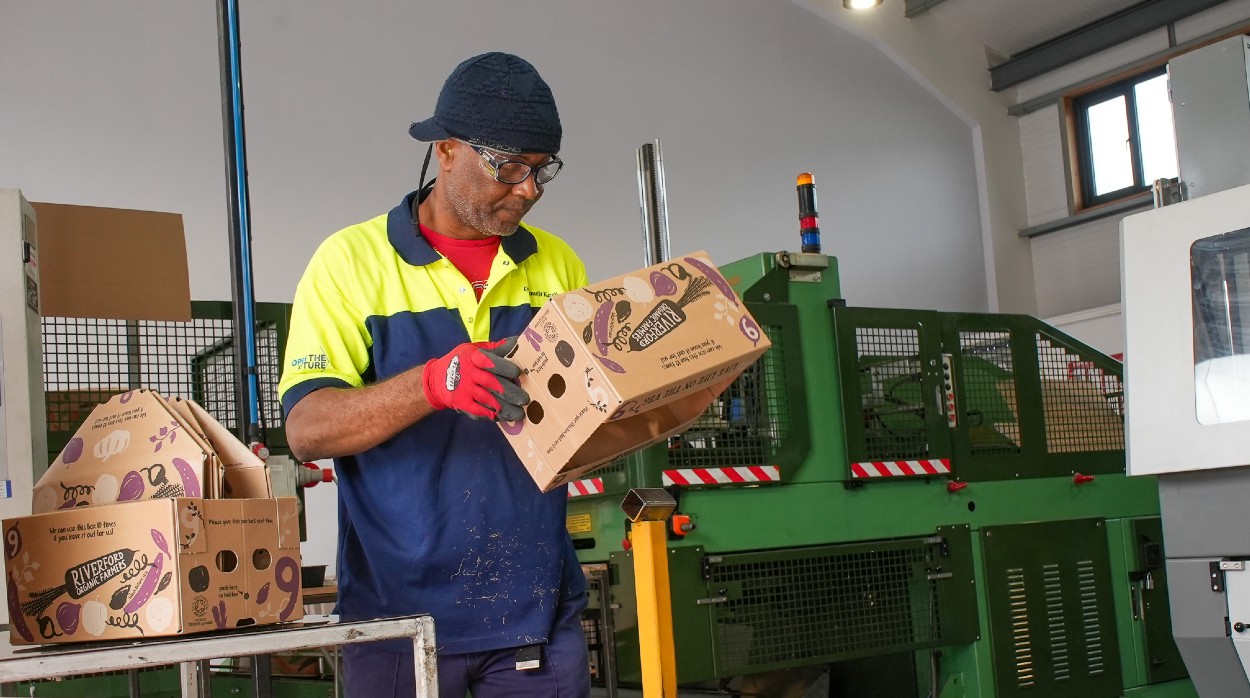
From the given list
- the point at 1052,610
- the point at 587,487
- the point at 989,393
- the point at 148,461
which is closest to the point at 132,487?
the point at 148,461

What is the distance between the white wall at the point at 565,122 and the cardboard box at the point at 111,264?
3261 millimetres

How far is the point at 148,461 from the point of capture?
70.5 inches

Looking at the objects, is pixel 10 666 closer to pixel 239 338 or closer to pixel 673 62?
pixel 239 338

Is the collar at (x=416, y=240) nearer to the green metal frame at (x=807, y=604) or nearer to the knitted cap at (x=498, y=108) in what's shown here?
the knitted cap at (x=498, y=108)

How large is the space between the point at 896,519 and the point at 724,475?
74 centimetres

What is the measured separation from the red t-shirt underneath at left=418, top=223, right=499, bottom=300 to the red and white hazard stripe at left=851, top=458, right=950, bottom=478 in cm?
217

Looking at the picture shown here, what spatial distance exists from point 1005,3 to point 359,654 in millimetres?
9559

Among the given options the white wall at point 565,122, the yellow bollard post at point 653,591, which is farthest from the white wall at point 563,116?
the yellow bollard post at point 653,591

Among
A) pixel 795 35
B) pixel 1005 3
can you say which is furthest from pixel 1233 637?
pixel 1005 3

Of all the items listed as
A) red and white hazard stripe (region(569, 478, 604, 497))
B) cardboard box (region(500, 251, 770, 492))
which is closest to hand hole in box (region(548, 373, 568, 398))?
cardboard box (region(500, 251, 770, 492))

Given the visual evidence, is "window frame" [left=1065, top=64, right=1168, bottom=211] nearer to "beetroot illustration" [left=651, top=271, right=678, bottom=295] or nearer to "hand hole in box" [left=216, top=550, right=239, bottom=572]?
"beetroot illustration" [left=651, top=271, right=678, bottom=295]

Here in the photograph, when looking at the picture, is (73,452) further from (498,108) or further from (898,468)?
(898,468)

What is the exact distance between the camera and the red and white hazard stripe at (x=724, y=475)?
3588 mm

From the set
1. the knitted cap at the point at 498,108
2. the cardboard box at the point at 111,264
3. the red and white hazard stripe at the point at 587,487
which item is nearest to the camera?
the knitted cap at the point at 498,108
